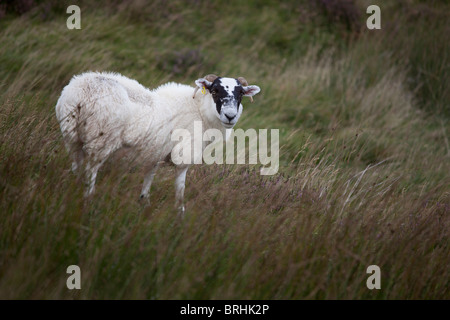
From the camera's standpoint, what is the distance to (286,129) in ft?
24.0

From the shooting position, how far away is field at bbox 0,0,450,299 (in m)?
2.86

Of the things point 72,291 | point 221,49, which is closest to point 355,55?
point 221,49

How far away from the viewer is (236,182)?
14.8 ft

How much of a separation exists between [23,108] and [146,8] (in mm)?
5532

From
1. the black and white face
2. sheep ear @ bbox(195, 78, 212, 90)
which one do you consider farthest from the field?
sheep ear @ bbox(195, 78, 212, 90)

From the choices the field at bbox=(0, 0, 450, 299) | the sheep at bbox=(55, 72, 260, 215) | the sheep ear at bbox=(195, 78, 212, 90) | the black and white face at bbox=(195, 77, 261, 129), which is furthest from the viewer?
the sheep ear at bbox=(195, 78, 212, 90)

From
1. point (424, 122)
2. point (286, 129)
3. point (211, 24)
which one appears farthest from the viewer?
point (211, 24)

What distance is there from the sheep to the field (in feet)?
0.63

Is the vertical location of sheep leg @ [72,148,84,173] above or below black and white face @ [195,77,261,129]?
below

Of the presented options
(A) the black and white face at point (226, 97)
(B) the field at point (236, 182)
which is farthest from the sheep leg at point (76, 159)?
(A) the black and white face at point (226, 97)

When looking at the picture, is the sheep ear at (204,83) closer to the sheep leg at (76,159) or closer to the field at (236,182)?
the field at (236,182)

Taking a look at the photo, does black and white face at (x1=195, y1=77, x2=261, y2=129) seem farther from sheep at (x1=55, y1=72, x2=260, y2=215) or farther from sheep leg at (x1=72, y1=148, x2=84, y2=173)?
sheep leg at (x1=72, y1=148, x2=84, y2=173)

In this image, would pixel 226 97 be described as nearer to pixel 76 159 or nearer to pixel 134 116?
pixel 134 116
